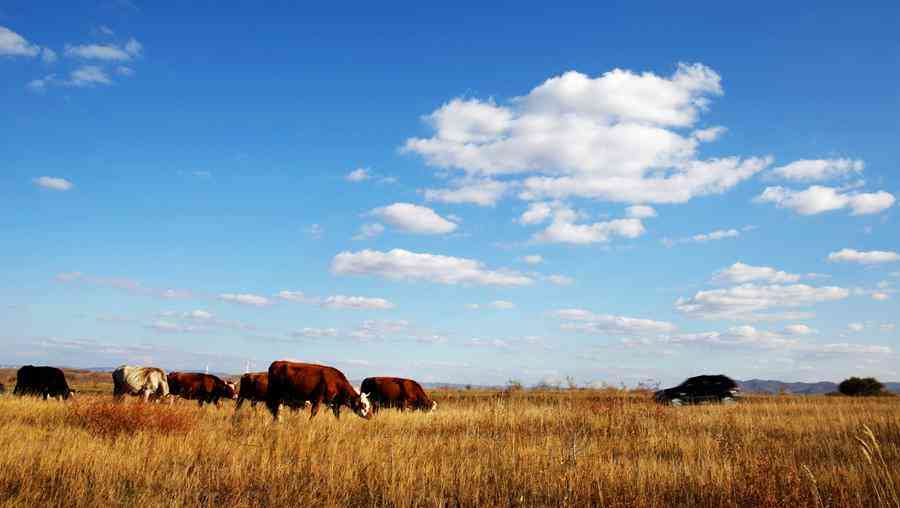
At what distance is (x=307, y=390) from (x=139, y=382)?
9838 millimetres

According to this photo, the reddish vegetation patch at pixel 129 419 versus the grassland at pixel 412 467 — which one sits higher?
the reddish vegetation patch at pixel 129 419

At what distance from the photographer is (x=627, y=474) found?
780cm

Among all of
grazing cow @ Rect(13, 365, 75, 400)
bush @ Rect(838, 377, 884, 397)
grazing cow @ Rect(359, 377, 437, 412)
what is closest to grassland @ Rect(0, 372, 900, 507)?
grazing cow @ Rect(359, 377, 437, 412)

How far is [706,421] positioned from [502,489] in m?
10.2

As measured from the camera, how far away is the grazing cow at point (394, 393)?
76.3 ft

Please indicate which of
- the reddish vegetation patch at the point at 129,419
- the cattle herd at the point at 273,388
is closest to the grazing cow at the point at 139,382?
the cattle herd at the point at 273,388

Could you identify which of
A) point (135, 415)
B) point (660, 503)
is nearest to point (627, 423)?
point (660, 503)

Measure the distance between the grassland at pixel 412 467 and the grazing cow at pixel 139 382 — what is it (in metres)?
10.6

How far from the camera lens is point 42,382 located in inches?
974

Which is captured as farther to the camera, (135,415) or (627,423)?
(627,423)

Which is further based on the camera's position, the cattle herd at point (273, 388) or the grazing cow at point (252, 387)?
the grazing cow at point (252, 387)

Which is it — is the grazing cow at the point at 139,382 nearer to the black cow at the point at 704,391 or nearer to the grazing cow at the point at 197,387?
the grazing cow at the point at 197,387

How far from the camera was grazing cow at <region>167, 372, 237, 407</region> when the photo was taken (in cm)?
2641

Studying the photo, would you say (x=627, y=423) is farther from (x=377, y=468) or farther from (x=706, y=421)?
(x=377, y=468)
